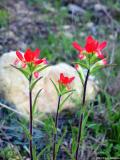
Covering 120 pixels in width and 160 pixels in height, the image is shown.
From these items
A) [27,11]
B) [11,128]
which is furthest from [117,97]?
[27,11]

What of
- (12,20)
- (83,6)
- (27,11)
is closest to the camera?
(12,20)

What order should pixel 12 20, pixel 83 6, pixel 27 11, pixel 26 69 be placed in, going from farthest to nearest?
pixel 83 6, pixel 27 11, pixel 12 20, pixel 26 69

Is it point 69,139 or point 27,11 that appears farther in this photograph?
point 27,11

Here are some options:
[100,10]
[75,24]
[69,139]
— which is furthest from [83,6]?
[69,139]

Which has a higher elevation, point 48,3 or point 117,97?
point 48,3

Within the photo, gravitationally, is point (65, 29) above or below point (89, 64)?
above

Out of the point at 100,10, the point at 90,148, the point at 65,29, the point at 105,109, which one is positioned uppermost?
the point at 100,10

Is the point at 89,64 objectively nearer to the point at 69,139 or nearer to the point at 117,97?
the point at 69,139

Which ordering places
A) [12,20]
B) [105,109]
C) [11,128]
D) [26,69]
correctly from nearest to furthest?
[26,69] < [11,128] < [105,109] < [12,20]

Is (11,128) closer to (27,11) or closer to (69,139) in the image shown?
(69,139)
